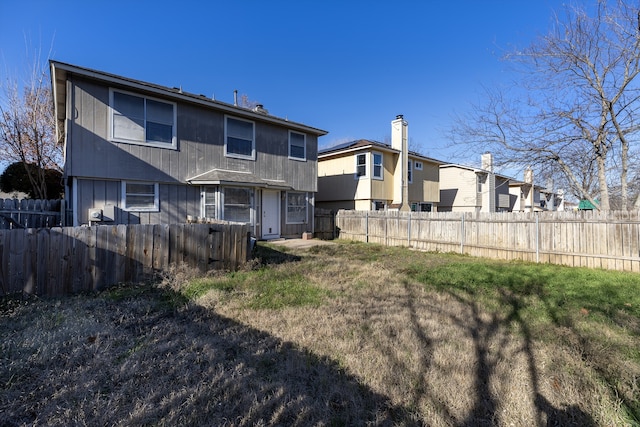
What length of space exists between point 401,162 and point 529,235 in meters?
10.1

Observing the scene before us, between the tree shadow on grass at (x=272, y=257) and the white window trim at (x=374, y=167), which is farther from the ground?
the white window trim at (x=374, y=167)

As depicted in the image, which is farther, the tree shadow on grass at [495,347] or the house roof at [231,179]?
the house roof at [231,179]

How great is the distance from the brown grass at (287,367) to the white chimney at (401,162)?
14783 millimetres

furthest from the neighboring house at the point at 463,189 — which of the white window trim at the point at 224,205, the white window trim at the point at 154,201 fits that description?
the white window trim at the point at 154,201

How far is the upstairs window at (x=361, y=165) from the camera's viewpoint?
1795 cm

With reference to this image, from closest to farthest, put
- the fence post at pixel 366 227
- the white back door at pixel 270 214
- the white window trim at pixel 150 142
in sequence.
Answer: the white window trim at pixel 150 142, the white back door at pixel 270 214, the fence post at pixel 366 227

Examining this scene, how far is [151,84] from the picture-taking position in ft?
33.7

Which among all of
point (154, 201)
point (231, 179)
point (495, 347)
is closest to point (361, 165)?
point (231, 179)

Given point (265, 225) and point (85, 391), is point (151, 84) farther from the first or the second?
point (85, 391)

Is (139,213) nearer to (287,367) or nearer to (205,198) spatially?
(205,198)

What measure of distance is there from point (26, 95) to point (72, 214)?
41.7ft

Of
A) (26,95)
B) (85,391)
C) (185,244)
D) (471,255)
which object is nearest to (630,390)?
(85,391)

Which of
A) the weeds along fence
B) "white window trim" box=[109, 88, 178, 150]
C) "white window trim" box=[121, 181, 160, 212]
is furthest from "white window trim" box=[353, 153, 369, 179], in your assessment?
"white window trim" box=[121, 181, 160, 212]

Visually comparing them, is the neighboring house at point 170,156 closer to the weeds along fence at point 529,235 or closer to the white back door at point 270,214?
the white back door at point 270,214
